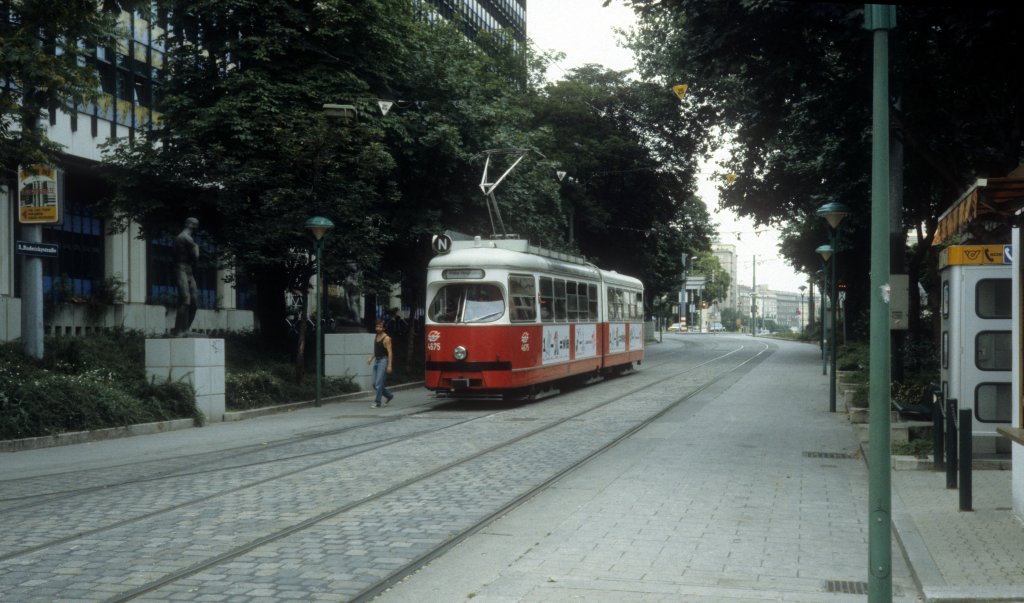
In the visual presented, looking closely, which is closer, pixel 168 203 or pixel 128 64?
pixel 168 203

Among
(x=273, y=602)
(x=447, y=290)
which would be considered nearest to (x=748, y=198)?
(x=447, y=290)

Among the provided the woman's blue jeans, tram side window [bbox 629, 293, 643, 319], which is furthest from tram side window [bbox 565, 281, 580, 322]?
tram side window [bbox 629, 293, 643, 319]

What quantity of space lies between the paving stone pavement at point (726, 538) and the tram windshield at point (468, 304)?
7.43m

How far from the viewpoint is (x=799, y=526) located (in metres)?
8.96

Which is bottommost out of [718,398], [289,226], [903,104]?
[718,398]

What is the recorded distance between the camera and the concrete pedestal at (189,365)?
18.6 meters

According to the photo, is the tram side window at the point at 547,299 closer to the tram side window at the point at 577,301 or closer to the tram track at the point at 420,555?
the tram side window at the point at 577,301

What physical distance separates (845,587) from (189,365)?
14057 mm

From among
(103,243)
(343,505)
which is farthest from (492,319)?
(103,243)

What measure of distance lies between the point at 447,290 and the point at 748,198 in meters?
15.2

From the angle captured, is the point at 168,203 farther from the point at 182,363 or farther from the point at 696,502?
the point at 696,502

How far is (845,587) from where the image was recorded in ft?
22.4

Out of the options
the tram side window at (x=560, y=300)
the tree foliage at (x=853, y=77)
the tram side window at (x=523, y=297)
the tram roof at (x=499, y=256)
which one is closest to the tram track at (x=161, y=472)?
the tram side window at (x=523, y=297)

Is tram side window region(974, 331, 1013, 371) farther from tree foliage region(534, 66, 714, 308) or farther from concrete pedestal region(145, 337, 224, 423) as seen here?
tree foliage region(534, 66, 714, 308)
